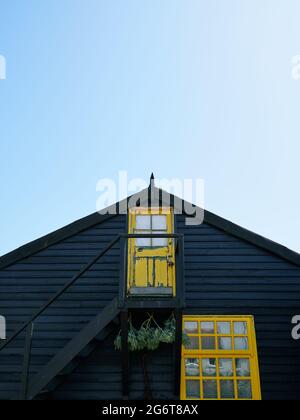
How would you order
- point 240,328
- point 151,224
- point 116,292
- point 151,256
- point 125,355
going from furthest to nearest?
point 151,224 < point 116,292 < point 240,328 < point 151,256 < point 125,355

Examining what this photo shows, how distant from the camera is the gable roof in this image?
30.2 ft

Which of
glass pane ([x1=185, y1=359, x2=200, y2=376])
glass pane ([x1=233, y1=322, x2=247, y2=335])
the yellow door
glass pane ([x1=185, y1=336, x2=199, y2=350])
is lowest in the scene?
glass pane ([x1=185, y1=359, x2=200, y2=376])

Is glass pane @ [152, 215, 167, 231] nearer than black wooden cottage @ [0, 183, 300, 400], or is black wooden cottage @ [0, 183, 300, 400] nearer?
black wooden cottage @ [0, 183, 300, 400]

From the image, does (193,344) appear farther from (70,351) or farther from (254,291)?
(70,351)

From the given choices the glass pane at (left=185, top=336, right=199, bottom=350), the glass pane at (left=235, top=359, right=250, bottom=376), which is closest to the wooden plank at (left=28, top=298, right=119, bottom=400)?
the glass pane at (left=185, top=336, right=199, bottom=350)

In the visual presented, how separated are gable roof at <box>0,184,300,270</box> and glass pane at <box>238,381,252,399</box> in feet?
8.64

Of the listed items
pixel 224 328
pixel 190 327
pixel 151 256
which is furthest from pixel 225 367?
pixel 151 256

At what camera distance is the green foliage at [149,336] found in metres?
7.96

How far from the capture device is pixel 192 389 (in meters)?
8.33

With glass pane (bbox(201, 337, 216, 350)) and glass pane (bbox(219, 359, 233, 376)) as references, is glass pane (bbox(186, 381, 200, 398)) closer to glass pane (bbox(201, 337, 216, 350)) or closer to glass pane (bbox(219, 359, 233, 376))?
glass pane (bbox(219, 359, 233, 376))

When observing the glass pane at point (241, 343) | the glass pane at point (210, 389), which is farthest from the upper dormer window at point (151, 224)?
the glass pane at point (210, 389)

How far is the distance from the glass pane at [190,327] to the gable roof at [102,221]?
2112 mm

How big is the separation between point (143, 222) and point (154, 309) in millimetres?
2532
